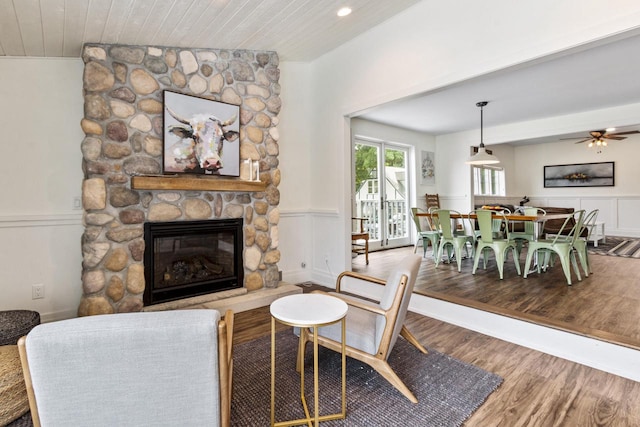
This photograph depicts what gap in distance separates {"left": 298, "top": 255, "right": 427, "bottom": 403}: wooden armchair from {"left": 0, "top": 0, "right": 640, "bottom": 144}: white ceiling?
1.86 metres

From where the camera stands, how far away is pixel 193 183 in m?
3.07

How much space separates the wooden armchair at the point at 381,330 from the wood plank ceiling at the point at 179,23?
2.32 m

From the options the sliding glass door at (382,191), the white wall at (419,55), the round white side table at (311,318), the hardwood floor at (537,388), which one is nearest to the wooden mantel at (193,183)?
the white wall at (419,55)

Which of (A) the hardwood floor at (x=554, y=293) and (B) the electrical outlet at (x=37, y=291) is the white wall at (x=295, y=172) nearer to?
(A) the hardwood floor at (x=554, y=293)

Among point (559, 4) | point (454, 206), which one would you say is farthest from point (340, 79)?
point (454, 206)

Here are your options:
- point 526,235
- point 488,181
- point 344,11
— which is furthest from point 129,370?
point 488,181

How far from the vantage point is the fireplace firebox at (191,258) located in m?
3.07

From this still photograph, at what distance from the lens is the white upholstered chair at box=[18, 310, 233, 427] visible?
1001 mm

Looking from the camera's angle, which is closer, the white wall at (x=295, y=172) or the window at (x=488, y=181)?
the white wall at (x=295, y=172)

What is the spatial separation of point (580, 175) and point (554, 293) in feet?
23.1

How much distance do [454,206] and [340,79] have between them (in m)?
4.72

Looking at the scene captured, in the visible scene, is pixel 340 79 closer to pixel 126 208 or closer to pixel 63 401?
pixel 126 208

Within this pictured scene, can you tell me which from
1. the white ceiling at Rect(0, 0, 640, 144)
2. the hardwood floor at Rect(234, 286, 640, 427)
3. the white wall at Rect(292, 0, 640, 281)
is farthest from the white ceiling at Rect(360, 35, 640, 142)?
the hardwood floor at Rect(234, 286, 640, 427)

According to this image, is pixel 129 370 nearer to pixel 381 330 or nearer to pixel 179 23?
pixel 381 330
